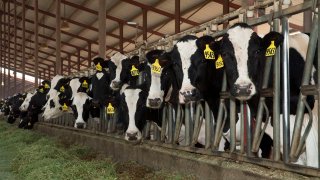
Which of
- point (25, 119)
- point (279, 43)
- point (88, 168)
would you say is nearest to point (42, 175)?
point (88, 168)

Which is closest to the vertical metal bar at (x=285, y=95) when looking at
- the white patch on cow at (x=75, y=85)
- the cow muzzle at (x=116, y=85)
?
the cow muzzle at (x=116, y=85)

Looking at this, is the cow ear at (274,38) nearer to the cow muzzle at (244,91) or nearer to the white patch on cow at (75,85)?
the cow muzzle at (244,91)

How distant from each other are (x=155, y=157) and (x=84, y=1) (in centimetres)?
1905

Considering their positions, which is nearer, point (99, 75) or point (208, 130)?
point (208, 130)

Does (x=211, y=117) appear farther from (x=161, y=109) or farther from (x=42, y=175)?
(x=42, y=175)

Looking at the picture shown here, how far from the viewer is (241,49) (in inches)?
204

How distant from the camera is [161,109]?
25.6 ft

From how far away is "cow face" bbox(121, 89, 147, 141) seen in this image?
302 inches

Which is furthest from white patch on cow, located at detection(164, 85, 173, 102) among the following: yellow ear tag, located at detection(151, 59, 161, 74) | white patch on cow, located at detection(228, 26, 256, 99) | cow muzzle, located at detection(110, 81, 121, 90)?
cow muzzle, located at detection(110, 81, 121, 90)

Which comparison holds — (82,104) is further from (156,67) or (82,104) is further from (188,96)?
(188,96)

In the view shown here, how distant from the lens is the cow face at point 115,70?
9156 mm

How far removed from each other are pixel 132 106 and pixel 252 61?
3.21 metres

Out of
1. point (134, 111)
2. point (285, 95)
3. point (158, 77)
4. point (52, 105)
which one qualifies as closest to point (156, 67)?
point (158, 77)

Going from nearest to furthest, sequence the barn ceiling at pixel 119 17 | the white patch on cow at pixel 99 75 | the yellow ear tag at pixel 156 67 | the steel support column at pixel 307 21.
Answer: the yellow ear tag at pixel 156 67, the white patch on cow at pixel 99 75, the steel support column at pixel 307 21, the barn ceiling at pixel 119 17
